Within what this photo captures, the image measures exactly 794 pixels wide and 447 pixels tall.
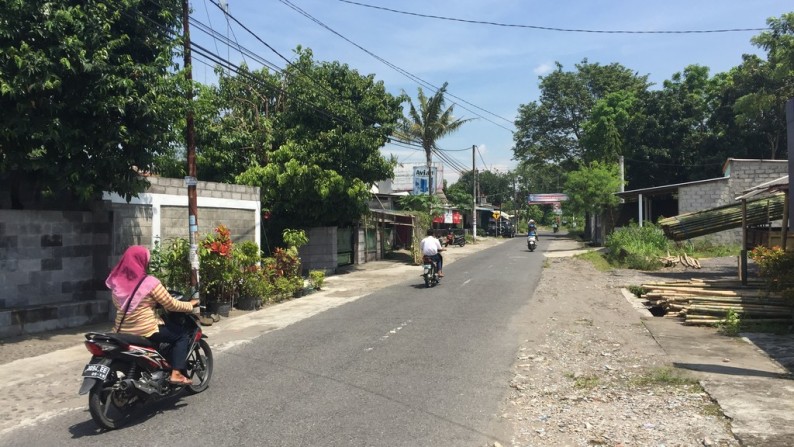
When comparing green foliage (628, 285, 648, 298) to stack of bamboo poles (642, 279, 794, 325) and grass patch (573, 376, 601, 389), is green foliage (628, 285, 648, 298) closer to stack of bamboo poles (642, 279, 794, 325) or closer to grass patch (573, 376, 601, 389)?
stack of bamboo poles (642, 279, 794, 325)

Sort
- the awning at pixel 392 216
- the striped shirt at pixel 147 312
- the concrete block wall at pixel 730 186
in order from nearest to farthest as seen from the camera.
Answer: the striped shirt at pixel 147 312, the concrete block wall at pixel 730 186, the awning at pixel 392 216

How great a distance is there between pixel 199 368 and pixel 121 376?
1118mm

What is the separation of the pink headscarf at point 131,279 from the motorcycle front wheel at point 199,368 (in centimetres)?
91

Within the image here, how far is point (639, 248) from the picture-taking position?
22484 millimetres

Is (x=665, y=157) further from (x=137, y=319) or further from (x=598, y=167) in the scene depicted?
(x=137, y=319)

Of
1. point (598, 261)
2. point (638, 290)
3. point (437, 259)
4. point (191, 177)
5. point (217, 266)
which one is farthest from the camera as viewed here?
point (598, 261)

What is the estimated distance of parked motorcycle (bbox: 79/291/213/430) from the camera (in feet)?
16.1

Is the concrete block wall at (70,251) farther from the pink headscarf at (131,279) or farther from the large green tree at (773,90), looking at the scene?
the large green tree at (773,90)

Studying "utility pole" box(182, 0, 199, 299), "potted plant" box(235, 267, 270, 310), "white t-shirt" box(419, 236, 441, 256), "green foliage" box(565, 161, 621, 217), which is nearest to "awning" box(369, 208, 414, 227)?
"white t-shirt" box(419, 236, 441, 256)

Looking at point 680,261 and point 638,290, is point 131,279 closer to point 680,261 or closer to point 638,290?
point 638,290

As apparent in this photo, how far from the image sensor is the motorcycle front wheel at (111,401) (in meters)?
4.92

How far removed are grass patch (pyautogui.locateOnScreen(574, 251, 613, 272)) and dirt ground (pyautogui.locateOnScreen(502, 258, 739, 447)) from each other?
35.2 ft

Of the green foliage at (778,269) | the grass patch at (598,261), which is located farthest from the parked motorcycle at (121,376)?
the grass patch at (598,261)

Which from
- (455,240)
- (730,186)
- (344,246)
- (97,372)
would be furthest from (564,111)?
(97,372)
